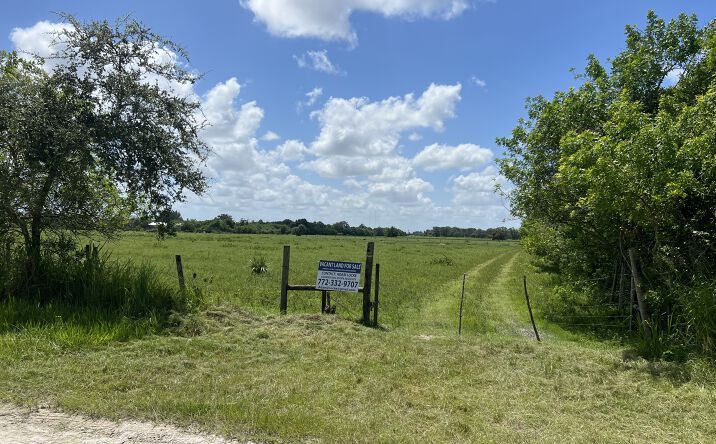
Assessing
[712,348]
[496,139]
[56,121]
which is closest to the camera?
[712,348]

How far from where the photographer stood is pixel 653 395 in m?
6.52

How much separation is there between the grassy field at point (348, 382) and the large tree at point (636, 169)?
270 centimetres

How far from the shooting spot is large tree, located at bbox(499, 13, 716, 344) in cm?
831

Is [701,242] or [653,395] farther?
[701,242]

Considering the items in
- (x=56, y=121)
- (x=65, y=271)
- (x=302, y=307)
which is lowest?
(x=302, y=307)

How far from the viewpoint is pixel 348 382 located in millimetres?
6801

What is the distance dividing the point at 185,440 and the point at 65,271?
761 cm

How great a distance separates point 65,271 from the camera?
10594 mm

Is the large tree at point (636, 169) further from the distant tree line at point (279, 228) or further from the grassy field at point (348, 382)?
the distant tree line at point (279, 228)

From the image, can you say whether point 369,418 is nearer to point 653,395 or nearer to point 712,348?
point 653,395

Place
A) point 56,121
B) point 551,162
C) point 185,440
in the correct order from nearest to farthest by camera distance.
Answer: point 185,440
point 56,121
point 551,162

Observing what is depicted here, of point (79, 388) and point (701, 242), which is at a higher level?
point (701, 242)

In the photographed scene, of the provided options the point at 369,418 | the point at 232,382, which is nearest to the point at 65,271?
the point at 232,382

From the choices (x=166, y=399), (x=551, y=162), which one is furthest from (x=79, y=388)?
(x=551, y=162)
